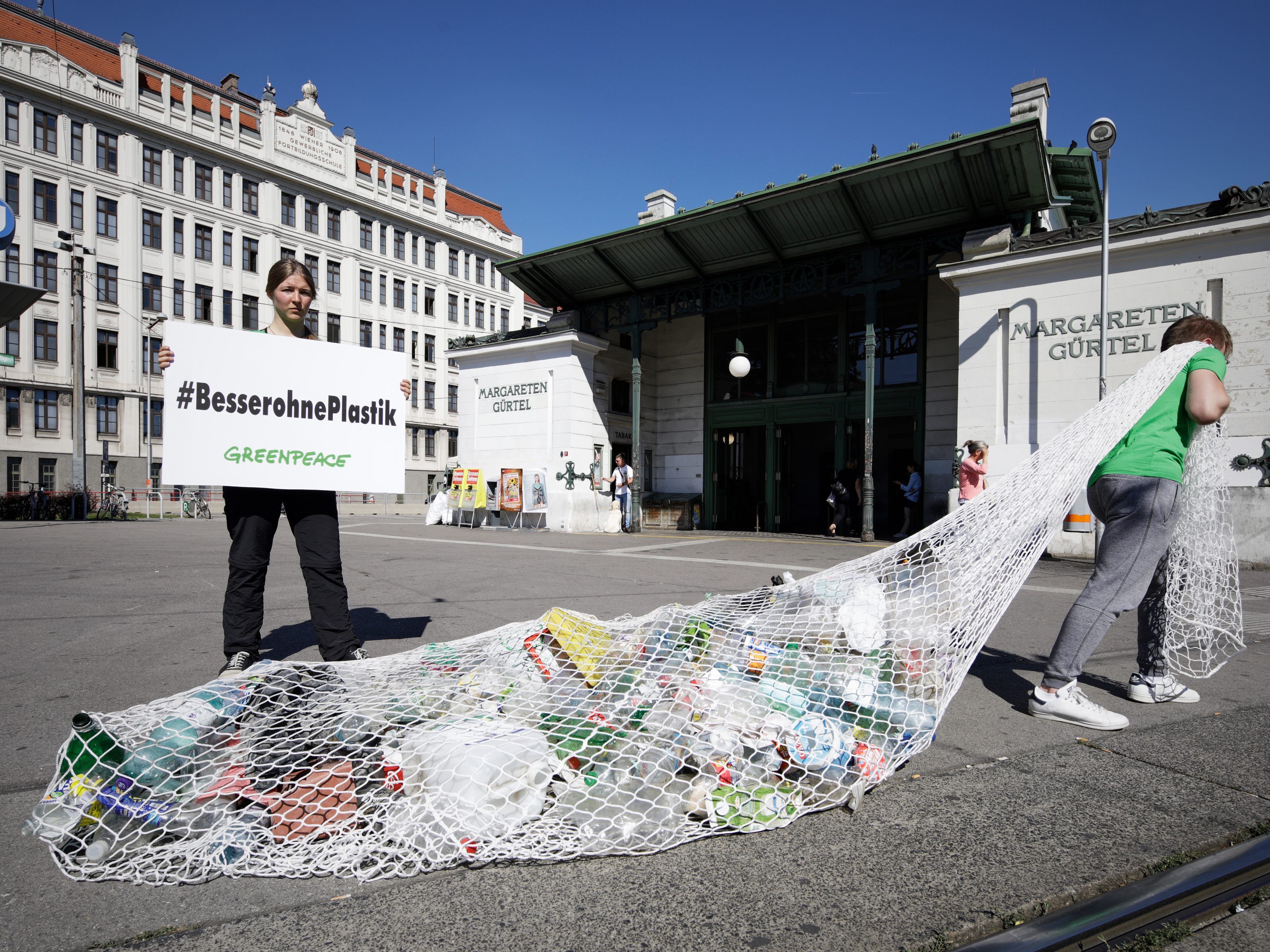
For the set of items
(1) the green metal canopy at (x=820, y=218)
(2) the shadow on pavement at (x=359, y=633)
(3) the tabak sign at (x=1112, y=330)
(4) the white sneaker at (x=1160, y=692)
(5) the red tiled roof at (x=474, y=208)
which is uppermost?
(5) the red tiled roof at (x=474, y=208)

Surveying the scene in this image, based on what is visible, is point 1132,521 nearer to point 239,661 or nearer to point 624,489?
point 239,661

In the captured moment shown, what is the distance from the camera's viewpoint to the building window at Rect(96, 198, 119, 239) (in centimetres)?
3516

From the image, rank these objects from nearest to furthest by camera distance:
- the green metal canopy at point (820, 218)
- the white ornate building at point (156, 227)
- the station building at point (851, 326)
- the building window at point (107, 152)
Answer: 1. the station building at point (851, 326)
2. the green metal canopy at point (820, 218)
3. the white ornate building at point (156, 227)
4. the building window at point (107, 152)

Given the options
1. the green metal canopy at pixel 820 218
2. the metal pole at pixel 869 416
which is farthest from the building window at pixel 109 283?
the metal pole at pixel 869 416

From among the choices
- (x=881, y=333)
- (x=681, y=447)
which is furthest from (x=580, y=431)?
(x=881, y=333)

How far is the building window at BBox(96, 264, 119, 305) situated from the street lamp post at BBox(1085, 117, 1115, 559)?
42.2m

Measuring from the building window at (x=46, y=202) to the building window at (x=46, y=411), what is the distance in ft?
27.5

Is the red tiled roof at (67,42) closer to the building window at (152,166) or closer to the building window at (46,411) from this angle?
the building window at (152,166)

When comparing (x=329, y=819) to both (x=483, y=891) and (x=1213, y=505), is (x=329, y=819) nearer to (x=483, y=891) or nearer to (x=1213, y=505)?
(x=483, y=891)

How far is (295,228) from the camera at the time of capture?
4278cm

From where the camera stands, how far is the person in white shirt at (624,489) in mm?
17781

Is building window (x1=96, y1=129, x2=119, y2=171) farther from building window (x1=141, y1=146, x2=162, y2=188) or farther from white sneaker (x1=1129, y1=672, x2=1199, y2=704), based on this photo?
white sneaker (x1=1129, y1=672, x2=1199, y2=704)

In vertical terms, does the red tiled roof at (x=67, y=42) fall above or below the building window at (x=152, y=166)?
above

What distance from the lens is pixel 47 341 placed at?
33.8 metres
